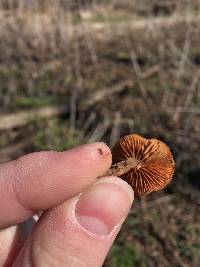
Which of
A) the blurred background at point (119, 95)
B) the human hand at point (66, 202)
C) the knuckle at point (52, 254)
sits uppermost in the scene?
the human hand at point (66, 202)

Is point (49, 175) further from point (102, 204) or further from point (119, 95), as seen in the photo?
point (119, 95)

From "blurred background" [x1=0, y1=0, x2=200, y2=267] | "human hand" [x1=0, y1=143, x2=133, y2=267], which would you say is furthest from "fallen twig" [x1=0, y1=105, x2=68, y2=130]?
"human hand" [x1=0, y1=143, x2=133, y2=267]

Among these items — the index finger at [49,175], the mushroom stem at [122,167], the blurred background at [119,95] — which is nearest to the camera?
the index finger at [49,175]

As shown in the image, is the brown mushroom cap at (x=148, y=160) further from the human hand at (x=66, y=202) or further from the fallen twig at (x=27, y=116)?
the fallen twig at (x=27, y=116)

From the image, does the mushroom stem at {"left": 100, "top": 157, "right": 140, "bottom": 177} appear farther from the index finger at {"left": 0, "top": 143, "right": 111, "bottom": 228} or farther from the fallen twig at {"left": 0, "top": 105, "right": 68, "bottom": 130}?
the fallen twig at {"left": 0, "top": 105, "right": 68, "bottom": 130}

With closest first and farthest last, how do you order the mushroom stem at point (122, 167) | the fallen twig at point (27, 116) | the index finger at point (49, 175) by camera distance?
the index finger at point (49, 175) → the mushroom stem at point (122, 167) → the fallen twig at point (27, 116)

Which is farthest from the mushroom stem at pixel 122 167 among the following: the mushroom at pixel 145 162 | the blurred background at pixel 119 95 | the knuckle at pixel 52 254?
the blurred background at pixel 119 95
